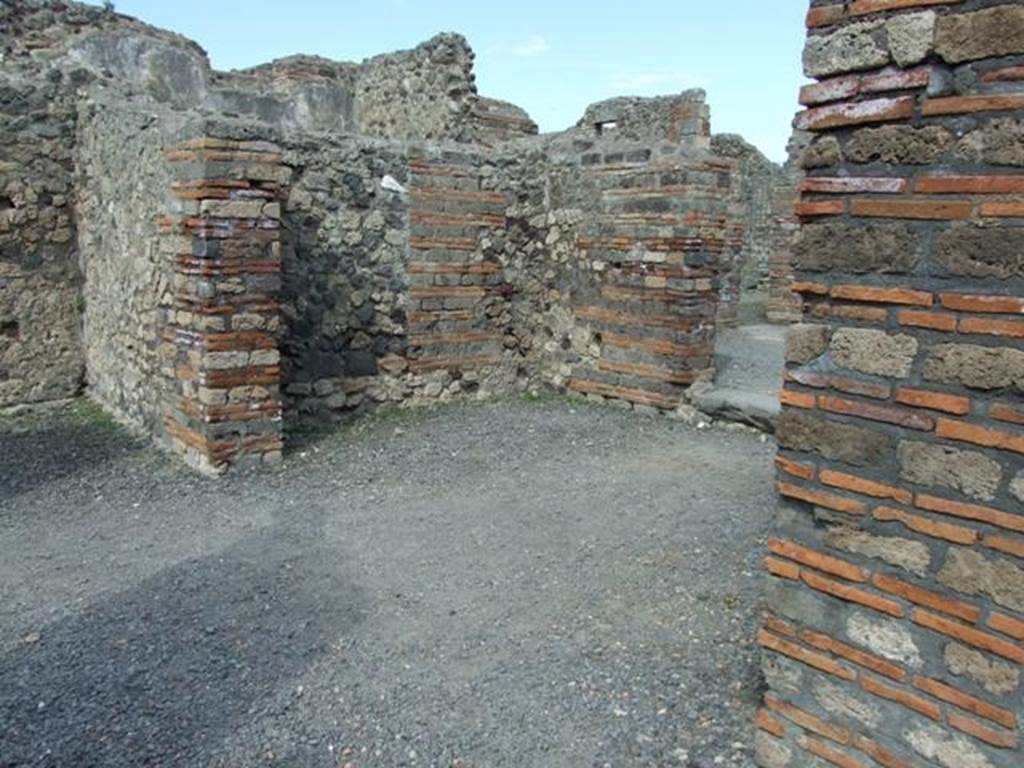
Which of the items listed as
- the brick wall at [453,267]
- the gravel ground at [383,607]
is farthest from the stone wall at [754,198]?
the gravel ground at [383,607]

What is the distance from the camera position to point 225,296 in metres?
5.23

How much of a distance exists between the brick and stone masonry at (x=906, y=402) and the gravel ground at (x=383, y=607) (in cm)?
62

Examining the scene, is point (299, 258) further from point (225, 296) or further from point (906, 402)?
point (906, 402)

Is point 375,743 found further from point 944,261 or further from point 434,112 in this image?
point 434,112

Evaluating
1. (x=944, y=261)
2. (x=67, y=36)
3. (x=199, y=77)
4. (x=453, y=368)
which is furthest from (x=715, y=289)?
(x=67, y=36)

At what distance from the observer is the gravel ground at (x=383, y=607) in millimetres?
2736

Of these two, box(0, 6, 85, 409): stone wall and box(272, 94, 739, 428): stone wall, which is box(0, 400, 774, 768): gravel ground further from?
box(0, 6, 85, 409): stone wall

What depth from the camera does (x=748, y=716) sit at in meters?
2.78

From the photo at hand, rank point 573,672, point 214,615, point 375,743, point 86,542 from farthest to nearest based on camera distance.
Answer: point 86,542 < point 214,615 < point 573,672 < point 375,743

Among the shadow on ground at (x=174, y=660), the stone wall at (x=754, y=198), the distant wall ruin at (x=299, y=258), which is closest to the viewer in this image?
the shadow on ground at (x=174, y=660)

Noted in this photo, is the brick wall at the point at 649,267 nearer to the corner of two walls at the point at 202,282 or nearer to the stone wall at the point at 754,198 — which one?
the corner of two walls at the point at 202,282

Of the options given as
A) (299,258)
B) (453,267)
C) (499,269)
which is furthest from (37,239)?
(499,269)

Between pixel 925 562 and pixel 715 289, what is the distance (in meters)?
5.11

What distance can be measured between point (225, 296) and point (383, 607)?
2579 millimetres
